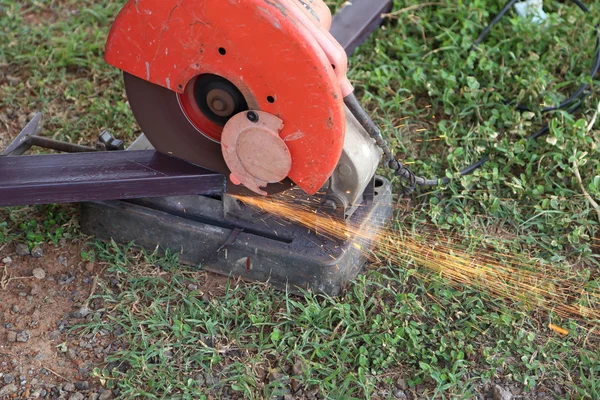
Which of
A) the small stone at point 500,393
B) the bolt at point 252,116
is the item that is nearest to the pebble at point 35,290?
the bolt at point 252,116

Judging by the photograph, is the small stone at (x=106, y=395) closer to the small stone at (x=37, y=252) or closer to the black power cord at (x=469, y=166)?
the small stone at (x=37, y=252)

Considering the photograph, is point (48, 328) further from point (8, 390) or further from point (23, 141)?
point (23, 141)

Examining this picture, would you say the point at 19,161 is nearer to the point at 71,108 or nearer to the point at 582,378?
the point at 71,108

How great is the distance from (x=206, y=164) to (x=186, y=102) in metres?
0.27

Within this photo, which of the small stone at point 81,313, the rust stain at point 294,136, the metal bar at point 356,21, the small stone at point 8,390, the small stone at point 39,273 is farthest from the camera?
the metal bar at point 356,21

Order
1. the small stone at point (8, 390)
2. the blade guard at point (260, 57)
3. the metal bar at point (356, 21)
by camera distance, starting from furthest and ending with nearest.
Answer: the metal bar at point (356, 21), the small stone at point (8, 390), the blade guard at point (260, 57)

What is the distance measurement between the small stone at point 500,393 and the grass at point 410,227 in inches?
2.1

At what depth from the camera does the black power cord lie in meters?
2.86

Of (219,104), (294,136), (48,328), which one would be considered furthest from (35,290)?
(294,136)

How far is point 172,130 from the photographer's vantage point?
2961mm

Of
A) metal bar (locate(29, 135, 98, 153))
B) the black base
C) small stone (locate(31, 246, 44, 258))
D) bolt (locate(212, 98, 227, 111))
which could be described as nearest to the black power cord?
the black base

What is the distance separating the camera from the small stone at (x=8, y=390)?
2.80m

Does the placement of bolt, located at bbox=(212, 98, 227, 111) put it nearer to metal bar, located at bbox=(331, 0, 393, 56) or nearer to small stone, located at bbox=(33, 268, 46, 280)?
small stone, located at bbox=(33, 268, 46, 280)

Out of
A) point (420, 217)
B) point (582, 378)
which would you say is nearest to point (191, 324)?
point (420, 217)
